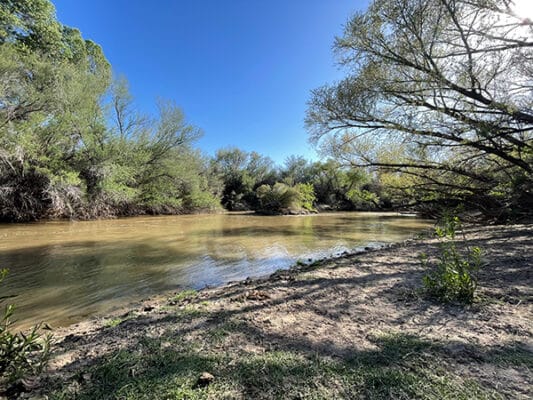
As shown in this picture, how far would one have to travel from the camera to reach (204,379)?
1452mm

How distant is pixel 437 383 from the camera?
143 cm

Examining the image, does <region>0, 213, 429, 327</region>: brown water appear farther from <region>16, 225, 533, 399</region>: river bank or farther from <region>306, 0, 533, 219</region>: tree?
<region>306, 0, 533, 219</region>: tree

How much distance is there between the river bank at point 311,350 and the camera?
1404mm

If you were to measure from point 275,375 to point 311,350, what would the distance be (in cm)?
41

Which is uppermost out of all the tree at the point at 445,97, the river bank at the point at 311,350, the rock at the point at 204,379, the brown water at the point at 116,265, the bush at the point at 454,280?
the tree at the point at 445,97

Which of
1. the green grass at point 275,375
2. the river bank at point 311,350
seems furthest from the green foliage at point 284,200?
the green grass at point 275,375

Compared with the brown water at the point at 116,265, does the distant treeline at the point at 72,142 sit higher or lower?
higher

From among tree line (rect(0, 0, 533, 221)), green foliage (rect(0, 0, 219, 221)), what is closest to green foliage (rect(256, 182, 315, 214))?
tree line (rect(0, 0, 533, 221))

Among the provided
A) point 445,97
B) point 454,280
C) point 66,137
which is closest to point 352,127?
point 445,97

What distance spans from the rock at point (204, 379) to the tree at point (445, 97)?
3.14 meters

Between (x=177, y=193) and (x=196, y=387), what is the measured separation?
22.3m

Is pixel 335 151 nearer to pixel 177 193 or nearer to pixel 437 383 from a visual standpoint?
pixel 437 383

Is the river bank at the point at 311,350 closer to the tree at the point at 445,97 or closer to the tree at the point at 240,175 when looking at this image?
the tree at the point at 445,97

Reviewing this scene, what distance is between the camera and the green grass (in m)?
1.36
